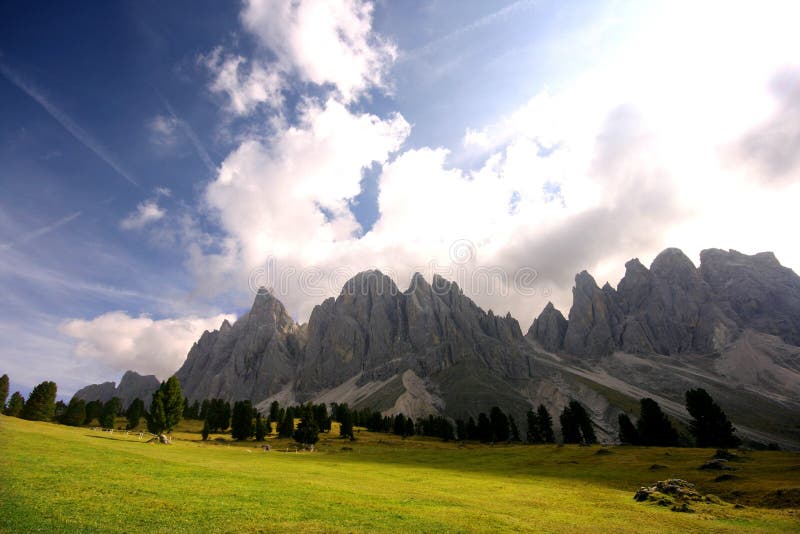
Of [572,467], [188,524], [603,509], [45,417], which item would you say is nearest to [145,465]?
[188,524]

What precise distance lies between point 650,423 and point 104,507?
132 m

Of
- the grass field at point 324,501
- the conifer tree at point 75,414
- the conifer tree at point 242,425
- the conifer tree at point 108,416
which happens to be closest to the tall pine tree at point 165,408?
the conifer tree at point 242,425

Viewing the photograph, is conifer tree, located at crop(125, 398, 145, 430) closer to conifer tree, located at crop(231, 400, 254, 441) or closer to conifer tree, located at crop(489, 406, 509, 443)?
conifer tree, located at crop(231, 400, 254, 441)

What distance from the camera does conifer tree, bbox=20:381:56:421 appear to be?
356ft

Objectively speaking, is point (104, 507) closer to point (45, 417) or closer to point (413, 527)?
point (413, 527)

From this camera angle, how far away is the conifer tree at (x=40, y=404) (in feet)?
356

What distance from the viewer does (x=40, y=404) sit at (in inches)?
4316

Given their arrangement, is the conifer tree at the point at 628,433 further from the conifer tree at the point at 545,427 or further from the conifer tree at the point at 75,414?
the conifer tree at the point at 75,414

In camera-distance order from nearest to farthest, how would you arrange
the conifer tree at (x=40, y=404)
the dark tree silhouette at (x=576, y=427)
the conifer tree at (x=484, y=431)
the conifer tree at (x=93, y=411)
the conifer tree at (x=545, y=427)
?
the conifer tree at (x=40, y=404), the dark tree silhouette at (x=576, y=427), the conifer tree at (x=545, y=427), the conifer tree at (x=484, y=431), the conifer tree at (x=93, y=411)

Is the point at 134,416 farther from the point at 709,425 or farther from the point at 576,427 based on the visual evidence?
the point at 709,425

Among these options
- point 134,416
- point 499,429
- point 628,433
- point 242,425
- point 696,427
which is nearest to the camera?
point 696,427

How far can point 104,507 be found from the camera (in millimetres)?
18219

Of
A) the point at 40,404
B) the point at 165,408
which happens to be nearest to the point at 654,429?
the point at 165,408

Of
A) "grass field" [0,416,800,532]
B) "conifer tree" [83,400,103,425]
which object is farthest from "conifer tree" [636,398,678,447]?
"conifer tree" [83,400,103,425]
